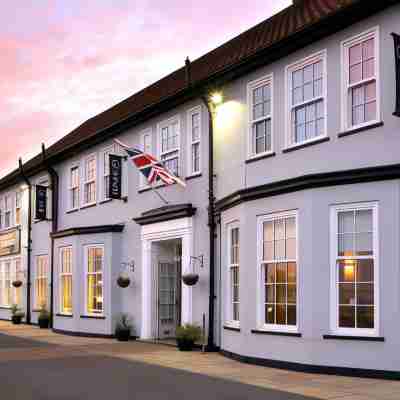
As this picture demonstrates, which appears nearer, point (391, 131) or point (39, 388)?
point (39, 388)

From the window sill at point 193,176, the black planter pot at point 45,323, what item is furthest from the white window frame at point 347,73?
the black planter pot at point 45,323

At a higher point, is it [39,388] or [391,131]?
[391,131]

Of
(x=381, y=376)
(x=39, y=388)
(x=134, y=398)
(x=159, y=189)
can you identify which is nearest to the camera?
(x=134, y=398)

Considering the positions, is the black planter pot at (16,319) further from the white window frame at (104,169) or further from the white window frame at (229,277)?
the white window frame at (229,277)

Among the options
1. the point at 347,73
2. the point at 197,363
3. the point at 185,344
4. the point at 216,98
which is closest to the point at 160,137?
the point at 216,98

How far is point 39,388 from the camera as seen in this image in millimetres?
12516

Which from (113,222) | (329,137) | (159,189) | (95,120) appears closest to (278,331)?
(329,137)

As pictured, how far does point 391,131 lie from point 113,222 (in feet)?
41.2

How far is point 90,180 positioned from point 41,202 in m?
4.27

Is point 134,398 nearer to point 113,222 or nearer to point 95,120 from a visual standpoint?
point 113,222

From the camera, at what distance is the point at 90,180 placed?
26.3 metres

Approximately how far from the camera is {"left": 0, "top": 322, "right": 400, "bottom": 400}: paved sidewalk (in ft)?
39.9

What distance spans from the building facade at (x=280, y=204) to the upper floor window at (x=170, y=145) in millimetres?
55

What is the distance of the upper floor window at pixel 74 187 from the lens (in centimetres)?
2746
